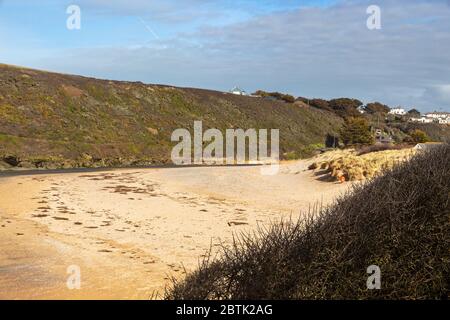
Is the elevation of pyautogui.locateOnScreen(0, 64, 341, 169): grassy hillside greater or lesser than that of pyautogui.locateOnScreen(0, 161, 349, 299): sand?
greater

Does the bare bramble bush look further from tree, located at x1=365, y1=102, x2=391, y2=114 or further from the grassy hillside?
tree, located at x1=365, y1=102, x2=391, y2=114

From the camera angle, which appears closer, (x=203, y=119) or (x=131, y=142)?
(x=131, y=142)

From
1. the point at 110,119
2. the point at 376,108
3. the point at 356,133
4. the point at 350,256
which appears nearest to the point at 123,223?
the point at 350,256

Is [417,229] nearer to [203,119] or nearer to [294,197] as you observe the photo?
[294,197]

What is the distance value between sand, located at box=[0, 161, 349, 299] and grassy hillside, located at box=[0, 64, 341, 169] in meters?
12.4

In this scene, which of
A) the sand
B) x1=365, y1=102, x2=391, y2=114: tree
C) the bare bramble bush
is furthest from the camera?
x1=365, y1=102, x2=391, y2=114: tree

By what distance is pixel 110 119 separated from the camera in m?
49.6

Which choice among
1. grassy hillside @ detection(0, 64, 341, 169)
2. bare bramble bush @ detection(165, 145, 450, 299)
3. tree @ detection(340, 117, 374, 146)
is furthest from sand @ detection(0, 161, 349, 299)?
tree @ detection(340, 117, 374, 146)

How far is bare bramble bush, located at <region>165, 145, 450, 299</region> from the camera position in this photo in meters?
5.54

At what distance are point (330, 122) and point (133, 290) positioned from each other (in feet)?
222

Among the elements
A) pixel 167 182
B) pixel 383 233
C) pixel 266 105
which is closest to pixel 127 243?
pixel 383 233

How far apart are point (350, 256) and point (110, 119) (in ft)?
150

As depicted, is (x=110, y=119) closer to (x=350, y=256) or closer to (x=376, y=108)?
(x=350, y=256)

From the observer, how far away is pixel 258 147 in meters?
54.4
